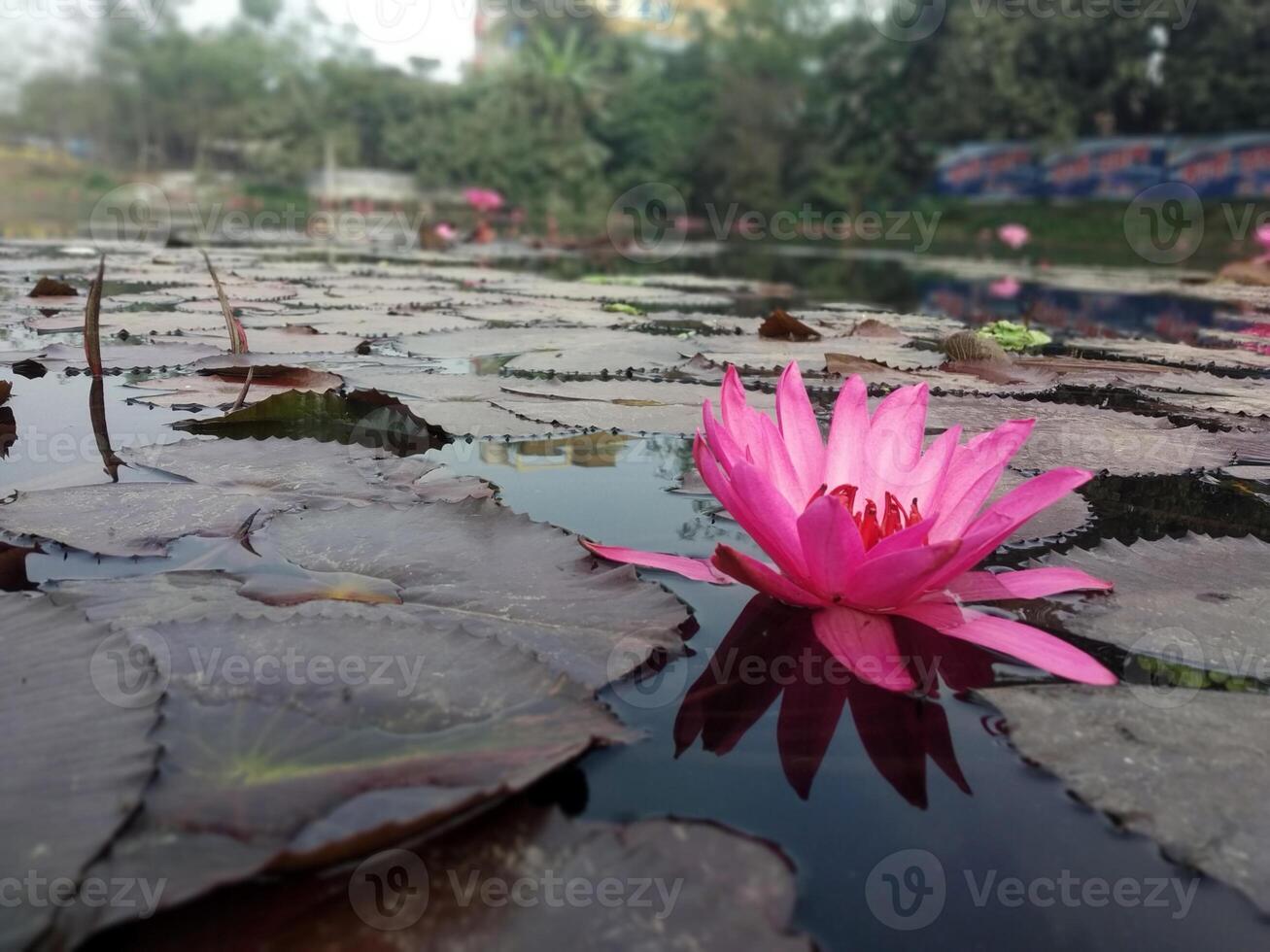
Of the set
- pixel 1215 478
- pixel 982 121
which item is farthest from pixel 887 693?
pixel 982 121

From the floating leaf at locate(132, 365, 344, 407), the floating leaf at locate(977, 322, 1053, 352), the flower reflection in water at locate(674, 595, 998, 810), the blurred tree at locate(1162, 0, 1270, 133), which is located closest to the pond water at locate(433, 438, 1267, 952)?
the flower reflection in water at locate(674, 595, 998, 810)

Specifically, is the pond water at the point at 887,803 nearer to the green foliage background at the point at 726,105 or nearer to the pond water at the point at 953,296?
the pond water at the point at 953,296

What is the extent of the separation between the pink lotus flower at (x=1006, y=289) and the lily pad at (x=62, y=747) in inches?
156

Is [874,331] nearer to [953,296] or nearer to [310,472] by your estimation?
[310,472]

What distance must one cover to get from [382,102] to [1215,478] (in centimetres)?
2198

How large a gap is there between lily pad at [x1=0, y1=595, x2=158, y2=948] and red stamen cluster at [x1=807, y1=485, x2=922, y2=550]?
0.38m

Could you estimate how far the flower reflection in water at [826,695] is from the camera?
436mm

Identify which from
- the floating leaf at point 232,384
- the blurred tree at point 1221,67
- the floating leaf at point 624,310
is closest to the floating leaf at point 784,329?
the floating leaf at point 624,310

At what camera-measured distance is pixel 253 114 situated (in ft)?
65.3

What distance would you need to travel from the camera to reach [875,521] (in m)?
0.59

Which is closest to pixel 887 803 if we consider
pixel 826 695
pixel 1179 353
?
pixel 826 695

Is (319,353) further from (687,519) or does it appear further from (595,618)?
(595,618)

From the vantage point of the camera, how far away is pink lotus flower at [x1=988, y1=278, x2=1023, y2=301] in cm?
408

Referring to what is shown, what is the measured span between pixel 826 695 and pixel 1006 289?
14.7 feet
